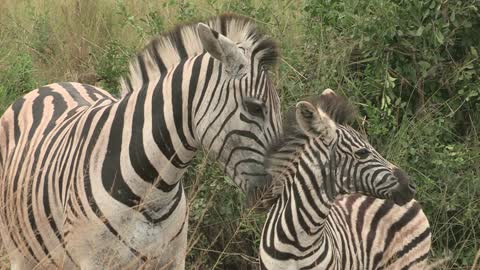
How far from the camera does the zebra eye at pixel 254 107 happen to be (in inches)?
153

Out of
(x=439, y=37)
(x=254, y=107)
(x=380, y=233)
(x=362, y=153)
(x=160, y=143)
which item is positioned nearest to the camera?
(x=254, y=107)

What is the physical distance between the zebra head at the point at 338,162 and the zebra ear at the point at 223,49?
1010 mm

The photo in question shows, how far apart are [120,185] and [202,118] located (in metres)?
0.48

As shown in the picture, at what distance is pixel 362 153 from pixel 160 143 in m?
1.36

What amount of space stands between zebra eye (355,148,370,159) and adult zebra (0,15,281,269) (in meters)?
1.04

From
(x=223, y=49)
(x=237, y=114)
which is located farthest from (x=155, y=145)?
(x=223, y=49)

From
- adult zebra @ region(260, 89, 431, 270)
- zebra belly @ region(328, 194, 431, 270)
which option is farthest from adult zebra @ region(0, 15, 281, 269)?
zebra belly @ region(328, 194, 431, 270)

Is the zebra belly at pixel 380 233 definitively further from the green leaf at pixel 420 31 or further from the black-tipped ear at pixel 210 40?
the black-tipped ear at pixel 210 40

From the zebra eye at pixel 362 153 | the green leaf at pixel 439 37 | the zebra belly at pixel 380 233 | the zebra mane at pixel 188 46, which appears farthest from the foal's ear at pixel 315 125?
the green leaf at pixel 439 37

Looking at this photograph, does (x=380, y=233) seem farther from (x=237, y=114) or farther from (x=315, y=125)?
(x=237, y=114)

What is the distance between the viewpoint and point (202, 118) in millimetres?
3914

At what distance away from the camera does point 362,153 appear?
4941 millimetres

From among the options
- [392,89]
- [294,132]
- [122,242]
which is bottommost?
[392,89]

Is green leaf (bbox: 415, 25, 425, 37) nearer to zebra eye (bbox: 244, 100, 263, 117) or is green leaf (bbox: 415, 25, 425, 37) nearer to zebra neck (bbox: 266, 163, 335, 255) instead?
zebra neck (bbox: 266, 163, 335, 255)
